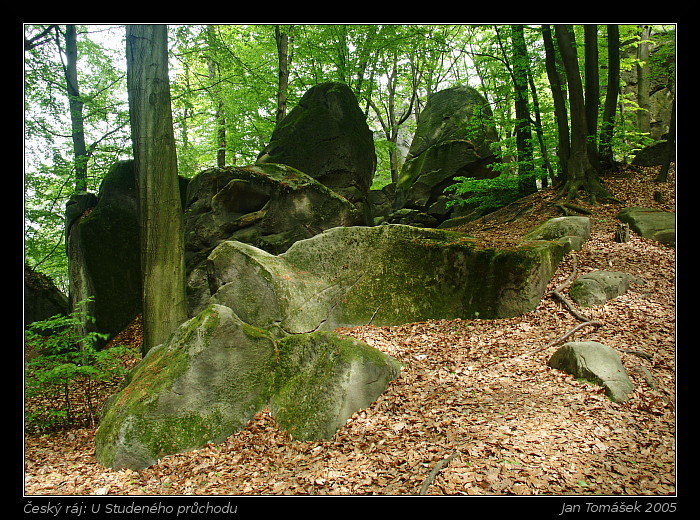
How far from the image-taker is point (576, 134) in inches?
430

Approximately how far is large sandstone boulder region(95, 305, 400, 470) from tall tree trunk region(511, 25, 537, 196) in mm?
9475

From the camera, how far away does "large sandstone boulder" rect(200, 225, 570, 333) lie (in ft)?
22.4

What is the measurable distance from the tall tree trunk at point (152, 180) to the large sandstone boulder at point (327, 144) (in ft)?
21.7

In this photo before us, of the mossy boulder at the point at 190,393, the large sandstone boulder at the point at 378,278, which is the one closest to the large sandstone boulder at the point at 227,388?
the mossy boulder at the point at 190,393

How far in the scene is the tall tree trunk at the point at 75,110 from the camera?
36.1ft

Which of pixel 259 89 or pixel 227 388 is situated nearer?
pixel 227 388

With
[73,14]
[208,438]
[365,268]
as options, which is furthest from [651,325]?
[73,14]

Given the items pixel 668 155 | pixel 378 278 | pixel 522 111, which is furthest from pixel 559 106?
pixel 378 278

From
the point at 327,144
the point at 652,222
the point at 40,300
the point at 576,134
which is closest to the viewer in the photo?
the point at 652,222

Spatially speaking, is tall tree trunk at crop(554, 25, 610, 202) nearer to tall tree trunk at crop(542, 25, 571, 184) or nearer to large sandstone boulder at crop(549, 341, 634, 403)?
tall tree trunk at crop(542, 25, 571, 184)

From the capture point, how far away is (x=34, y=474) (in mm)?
4262

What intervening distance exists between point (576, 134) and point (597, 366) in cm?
841

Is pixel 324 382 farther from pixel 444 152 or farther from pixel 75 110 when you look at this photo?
pixel 444 152

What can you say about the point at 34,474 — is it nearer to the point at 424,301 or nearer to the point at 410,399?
the point at 410,399
